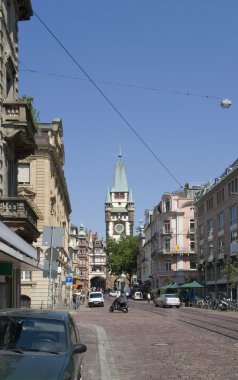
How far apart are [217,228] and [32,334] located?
7467 cm

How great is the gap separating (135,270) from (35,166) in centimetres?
11210

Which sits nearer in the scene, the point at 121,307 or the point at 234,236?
the point at 121,307

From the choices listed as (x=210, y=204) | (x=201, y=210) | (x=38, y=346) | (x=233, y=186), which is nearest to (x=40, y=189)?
(x=233, y=186)

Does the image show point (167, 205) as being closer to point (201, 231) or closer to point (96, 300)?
point (201, 231)

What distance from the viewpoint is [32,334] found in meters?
8.18

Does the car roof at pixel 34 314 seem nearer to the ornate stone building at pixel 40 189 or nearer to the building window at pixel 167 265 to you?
the ornate stone building at pixel 40 189

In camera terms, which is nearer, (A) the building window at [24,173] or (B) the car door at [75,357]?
(B) the car door at [75,357]

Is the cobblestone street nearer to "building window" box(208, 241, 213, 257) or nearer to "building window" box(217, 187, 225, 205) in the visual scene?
"building window" box(217, 187, 225, 205)

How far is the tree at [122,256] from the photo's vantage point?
152m

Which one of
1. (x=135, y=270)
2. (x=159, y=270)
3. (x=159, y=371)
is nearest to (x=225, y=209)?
(x=159, y=270)

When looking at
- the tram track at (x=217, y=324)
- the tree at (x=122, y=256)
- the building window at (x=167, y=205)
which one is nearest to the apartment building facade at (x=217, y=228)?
the building window at (x=167, y=205)

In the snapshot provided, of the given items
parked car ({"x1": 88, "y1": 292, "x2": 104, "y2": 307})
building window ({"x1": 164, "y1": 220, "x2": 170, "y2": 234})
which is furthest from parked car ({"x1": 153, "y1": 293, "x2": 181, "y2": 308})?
building window ({"x1": 164, "y1": 220, "x2": 170, "y2": 234})

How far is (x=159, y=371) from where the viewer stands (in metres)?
12.5

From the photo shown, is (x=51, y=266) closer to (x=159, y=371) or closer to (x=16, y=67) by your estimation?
(x=159, y=371)
